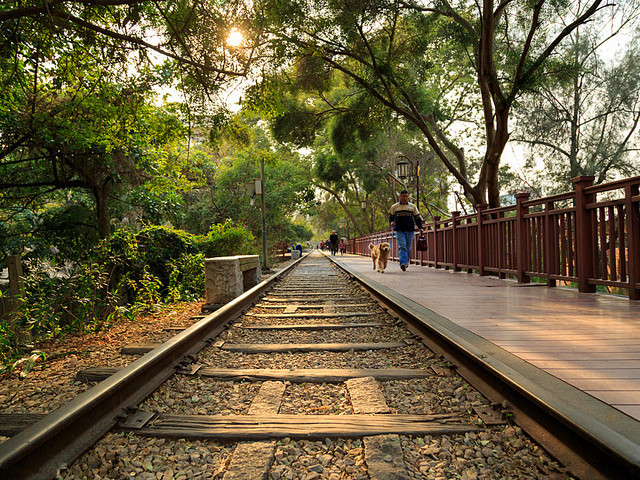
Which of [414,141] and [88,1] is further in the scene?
[414,141]

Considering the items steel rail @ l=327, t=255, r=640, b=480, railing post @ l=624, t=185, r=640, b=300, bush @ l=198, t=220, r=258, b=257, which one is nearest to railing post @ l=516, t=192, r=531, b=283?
railing post @ l=624, t=185, r=640, b=300

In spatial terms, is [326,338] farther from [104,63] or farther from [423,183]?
[423,183]

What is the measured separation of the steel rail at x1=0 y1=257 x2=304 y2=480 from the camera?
58.0 inches

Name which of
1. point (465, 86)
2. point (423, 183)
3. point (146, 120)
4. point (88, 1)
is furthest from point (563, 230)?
point (423, 183)

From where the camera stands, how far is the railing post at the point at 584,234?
5418 mm

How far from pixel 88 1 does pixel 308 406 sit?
13.1 feet

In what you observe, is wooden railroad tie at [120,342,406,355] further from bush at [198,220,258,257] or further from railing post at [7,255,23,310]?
bush at [198,220,258,257]

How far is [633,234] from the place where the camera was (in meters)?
4.56

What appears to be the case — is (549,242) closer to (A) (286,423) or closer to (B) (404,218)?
(B) (404,218)

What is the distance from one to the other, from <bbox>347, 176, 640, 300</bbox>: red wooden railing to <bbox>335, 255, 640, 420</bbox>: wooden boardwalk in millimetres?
330

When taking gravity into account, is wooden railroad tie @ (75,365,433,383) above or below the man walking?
below

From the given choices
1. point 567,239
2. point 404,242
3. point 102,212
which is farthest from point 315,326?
point 102,212

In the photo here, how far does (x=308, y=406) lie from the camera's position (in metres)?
2.25

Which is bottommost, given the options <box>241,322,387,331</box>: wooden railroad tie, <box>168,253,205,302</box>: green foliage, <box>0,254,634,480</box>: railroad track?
<box>0,254,634,480</box>: railroad track
